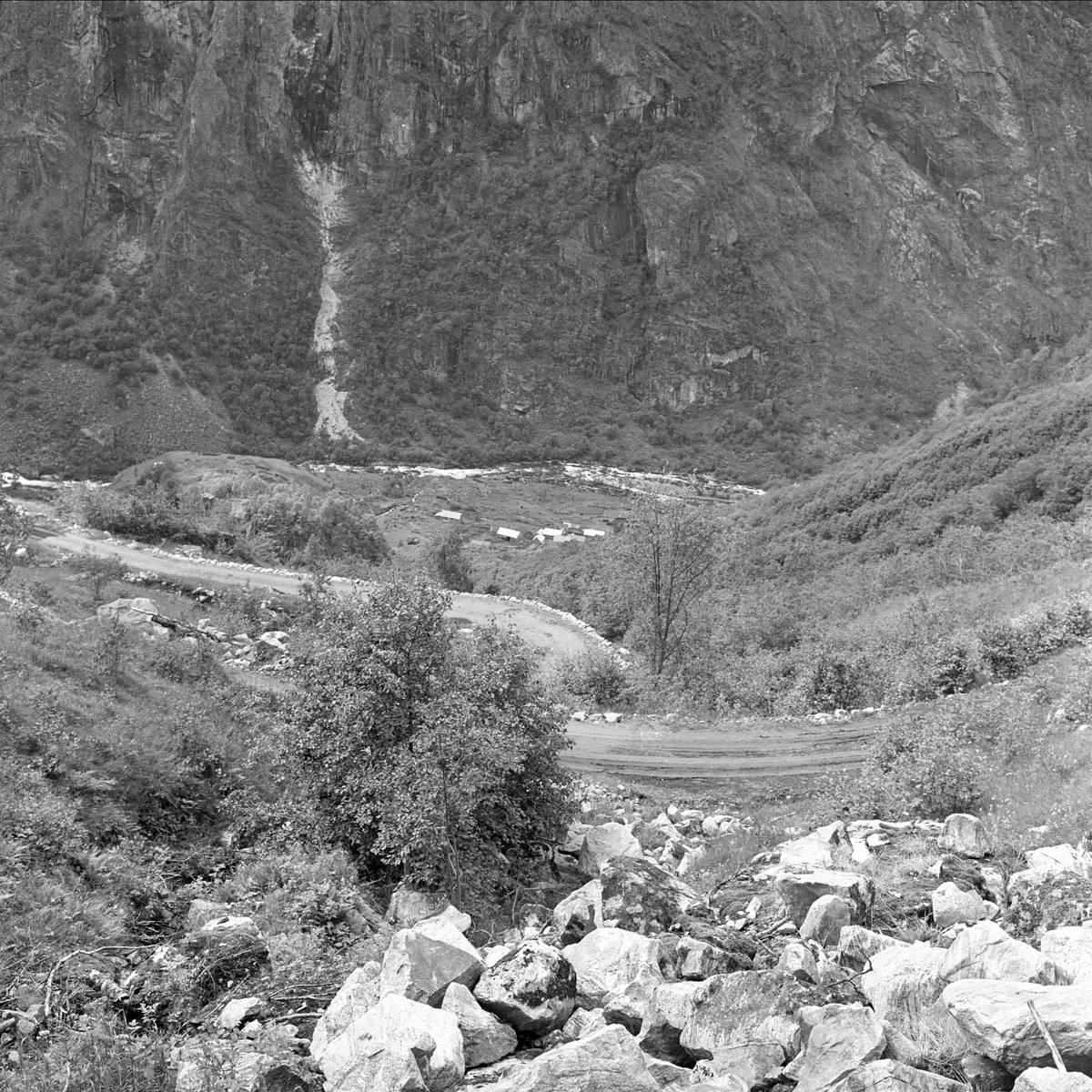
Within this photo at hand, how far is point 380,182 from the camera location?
465ft

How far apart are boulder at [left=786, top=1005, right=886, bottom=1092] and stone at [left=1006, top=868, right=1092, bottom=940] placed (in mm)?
2010

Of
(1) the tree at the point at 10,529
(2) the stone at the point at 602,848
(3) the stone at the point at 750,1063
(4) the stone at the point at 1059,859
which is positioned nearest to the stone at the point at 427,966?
(3) the stone at the point at 750,1063

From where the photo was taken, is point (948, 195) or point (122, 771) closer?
point (122, 771)

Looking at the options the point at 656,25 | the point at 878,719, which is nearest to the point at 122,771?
the point at 878,719

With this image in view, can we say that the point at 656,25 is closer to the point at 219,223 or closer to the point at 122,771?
the point at 219,223

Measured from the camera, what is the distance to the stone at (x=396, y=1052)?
516 cm

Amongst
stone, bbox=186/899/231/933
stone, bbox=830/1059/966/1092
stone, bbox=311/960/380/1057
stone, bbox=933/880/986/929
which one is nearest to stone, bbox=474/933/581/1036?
stone, bbox=311/960/380/1057

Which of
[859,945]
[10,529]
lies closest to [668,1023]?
[859,945]

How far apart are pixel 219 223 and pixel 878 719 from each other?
5004 inches

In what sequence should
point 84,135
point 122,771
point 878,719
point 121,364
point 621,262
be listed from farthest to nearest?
1. point 621,262
2. point 84,135
3. point 121,364
4. point 878,719
5. point 122,771

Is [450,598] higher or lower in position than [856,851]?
higher

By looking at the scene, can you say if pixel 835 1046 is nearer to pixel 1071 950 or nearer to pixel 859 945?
pixel 859 945

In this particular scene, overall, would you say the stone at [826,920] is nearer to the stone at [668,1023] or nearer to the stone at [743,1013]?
the stone at [743,1013]

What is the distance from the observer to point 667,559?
1006 inches
